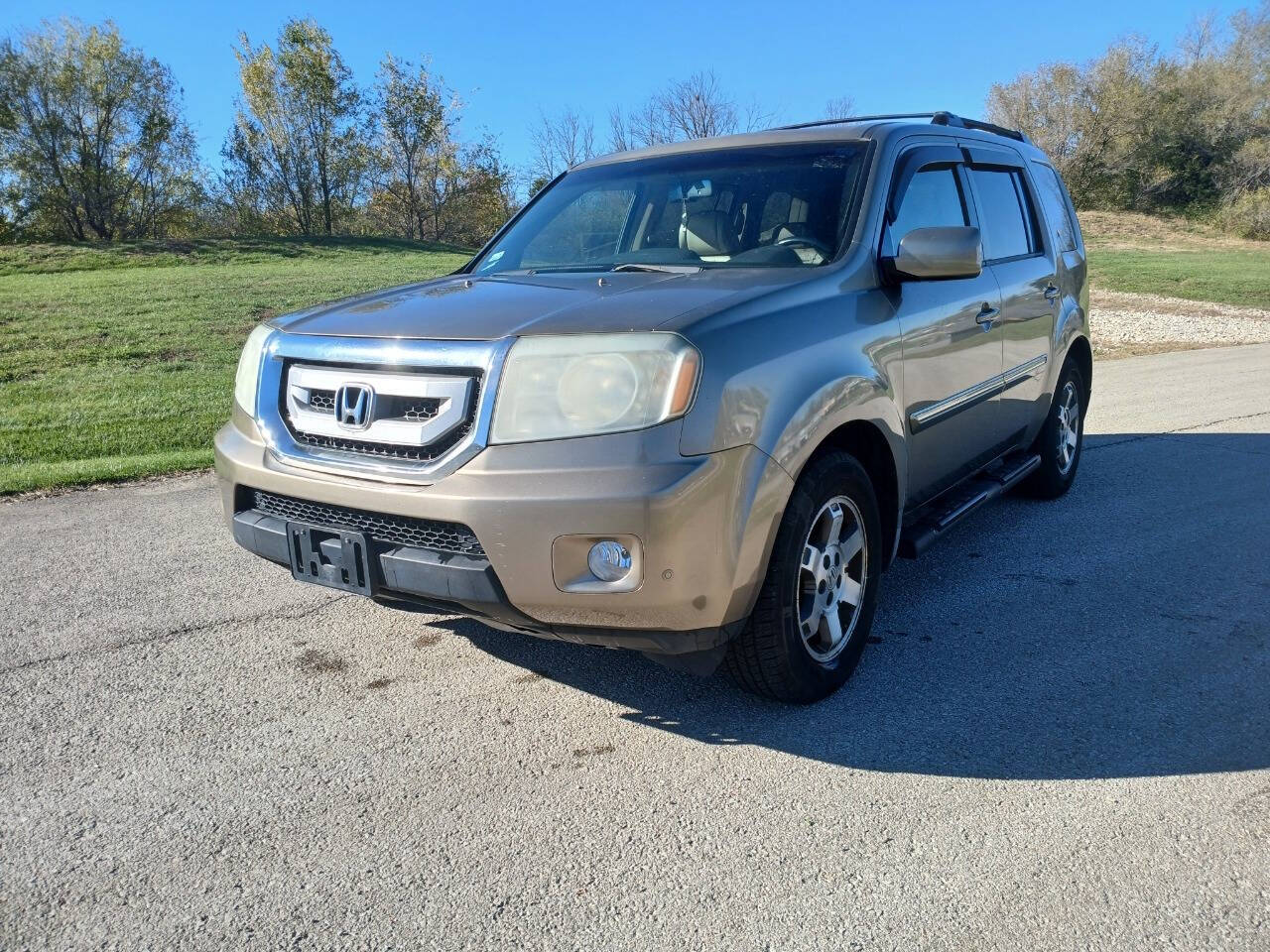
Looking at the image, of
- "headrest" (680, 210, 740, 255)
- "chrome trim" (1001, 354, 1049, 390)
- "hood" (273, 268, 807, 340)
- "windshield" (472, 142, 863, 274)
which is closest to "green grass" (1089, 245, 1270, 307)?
"chrome trim" (1001, 354, 1049, 390)

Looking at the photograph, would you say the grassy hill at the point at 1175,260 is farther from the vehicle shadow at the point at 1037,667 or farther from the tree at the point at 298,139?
the tree at the point at 298,139

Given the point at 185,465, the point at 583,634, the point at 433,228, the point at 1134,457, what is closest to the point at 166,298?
the point at 185,465

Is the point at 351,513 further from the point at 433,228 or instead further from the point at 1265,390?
the point at 433,228

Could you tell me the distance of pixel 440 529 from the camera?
2.88 meters

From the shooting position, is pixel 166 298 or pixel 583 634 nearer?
pixel 583 634

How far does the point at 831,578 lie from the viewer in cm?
338

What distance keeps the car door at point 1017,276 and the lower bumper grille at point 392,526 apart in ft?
9.72

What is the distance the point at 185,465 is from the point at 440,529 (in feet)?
15.8

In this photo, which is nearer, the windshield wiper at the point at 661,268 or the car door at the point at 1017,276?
the windshield wiper at the point at 661,268

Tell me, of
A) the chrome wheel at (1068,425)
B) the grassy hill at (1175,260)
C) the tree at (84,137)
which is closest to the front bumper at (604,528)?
the chrome wheel at (1068,425)

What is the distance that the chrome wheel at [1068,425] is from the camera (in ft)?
19.4

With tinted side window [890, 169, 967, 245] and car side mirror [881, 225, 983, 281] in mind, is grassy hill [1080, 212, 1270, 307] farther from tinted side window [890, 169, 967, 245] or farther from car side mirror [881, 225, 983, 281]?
car side mirror [881, 225, 983, 281]

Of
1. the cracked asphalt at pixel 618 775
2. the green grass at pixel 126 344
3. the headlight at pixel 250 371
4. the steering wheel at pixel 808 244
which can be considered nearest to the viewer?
the cracked asphalt at pixel 618 775

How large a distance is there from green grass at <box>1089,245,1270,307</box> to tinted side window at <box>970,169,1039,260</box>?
19.2 m
